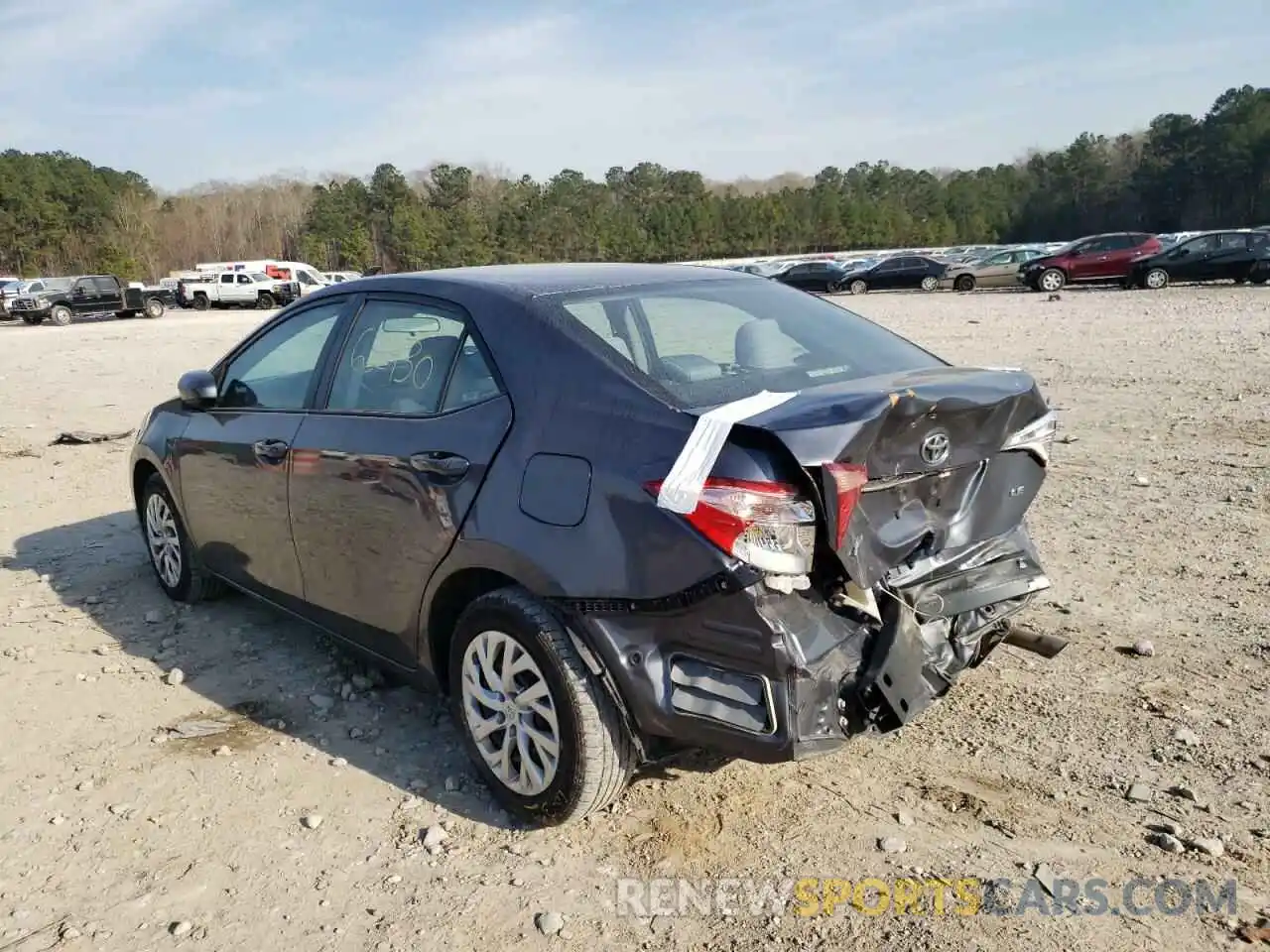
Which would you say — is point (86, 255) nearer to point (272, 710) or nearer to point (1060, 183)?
point (1060, 183)

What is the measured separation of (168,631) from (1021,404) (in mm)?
4077

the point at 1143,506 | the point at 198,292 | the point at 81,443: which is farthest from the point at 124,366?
the point at 198,292

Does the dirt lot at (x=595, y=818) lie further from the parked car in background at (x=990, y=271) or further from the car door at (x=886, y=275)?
the car door at (x=886, y=275)

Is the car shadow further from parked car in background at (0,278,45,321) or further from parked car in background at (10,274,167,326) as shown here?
parked car in background at (0,278,45,321)

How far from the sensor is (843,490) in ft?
8.40

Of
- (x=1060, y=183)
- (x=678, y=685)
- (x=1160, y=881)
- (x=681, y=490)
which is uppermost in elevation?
(x=1060, y=183)

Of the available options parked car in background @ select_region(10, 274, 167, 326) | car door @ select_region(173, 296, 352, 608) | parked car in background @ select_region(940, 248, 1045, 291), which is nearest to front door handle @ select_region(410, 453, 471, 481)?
car door @ select_region(173, 296, 352, 608)

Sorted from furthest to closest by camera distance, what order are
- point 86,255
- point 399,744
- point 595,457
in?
point 86,255, point 399,744, point 595,457

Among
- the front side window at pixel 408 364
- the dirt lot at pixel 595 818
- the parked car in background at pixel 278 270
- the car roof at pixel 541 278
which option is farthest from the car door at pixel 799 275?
the front side window at pixel 408 364

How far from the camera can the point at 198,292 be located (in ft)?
148

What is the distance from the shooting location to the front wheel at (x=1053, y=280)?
102 ft

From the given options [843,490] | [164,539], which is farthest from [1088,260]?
[843,490]

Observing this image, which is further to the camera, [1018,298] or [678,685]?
[1018,298]

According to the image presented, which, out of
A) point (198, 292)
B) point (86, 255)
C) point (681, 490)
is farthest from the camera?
point (86, 255)
